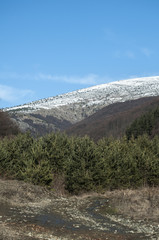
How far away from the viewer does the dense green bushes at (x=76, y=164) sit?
22698 mm

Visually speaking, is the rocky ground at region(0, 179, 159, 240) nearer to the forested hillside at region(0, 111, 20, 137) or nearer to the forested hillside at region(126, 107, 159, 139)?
the forested hillside at region(0, 111, 20, 137)

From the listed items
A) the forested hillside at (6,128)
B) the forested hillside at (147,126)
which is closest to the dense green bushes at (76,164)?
the forested hillside at (6,128)

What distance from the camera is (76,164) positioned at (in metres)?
23.1

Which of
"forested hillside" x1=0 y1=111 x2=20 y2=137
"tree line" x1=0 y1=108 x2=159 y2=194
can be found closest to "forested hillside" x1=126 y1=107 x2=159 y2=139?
"forested hillside" x1=0 y1=111 x2=20 y2=137

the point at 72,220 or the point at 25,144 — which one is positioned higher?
the point at 25,144

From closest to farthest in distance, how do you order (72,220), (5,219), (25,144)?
(5,219), (72,220), (25,144)

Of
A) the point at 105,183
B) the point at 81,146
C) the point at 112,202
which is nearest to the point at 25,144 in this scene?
the point at 81,146

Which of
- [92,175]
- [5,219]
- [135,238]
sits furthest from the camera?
[92,175]

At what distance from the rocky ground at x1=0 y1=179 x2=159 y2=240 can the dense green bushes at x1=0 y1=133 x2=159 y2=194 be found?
2999mm

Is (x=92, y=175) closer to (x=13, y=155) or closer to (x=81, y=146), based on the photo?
(x=81, y=146)

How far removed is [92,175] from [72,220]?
9.81 meters

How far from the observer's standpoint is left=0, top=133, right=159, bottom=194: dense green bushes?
22698mm

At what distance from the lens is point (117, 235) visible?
11438mm

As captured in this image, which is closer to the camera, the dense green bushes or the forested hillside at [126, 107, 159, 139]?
the dense green bushes
